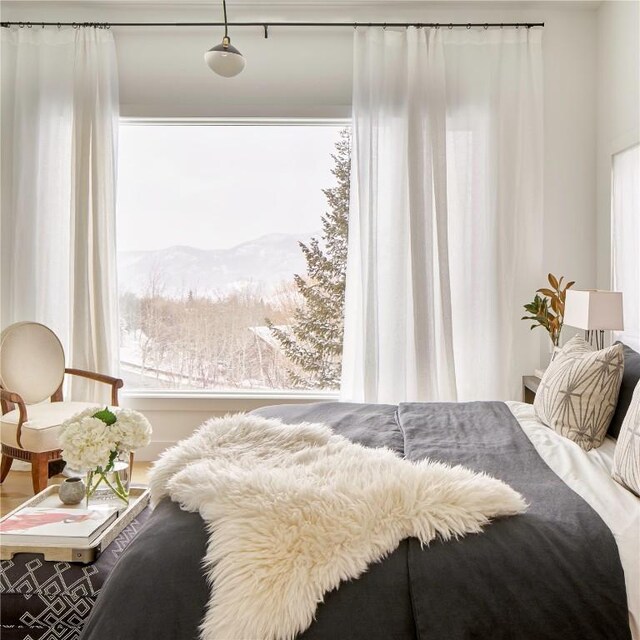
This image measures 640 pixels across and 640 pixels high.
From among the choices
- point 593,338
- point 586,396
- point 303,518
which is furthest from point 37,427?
point 593,338

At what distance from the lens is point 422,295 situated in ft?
12.6

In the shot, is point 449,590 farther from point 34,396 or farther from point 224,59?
point 34,396

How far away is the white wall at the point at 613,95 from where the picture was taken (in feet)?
11.2

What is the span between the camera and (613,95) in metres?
3.68

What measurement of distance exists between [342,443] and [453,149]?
2.57m

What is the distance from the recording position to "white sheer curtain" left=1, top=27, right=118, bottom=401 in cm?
389

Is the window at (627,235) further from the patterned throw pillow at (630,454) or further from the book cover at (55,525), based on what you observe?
the book cover at (55,525)

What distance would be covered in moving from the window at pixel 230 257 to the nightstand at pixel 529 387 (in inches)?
48.9

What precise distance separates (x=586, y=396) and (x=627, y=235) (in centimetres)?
179

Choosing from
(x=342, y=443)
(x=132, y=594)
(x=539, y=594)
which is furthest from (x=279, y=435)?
(x=539, y=594)

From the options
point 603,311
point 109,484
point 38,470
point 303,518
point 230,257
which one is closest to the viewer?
point 303,518

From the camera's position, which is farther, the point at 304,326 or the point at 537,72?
the point at 304,326

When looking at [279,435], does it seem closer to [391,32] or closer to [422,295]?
[422,295]

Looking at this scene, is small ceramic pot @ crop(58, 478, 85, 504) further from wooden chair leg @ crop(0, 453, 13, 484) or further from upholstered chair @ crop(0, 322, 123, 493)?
wooden chair leg @ crop(0, 453, 13, 484)
